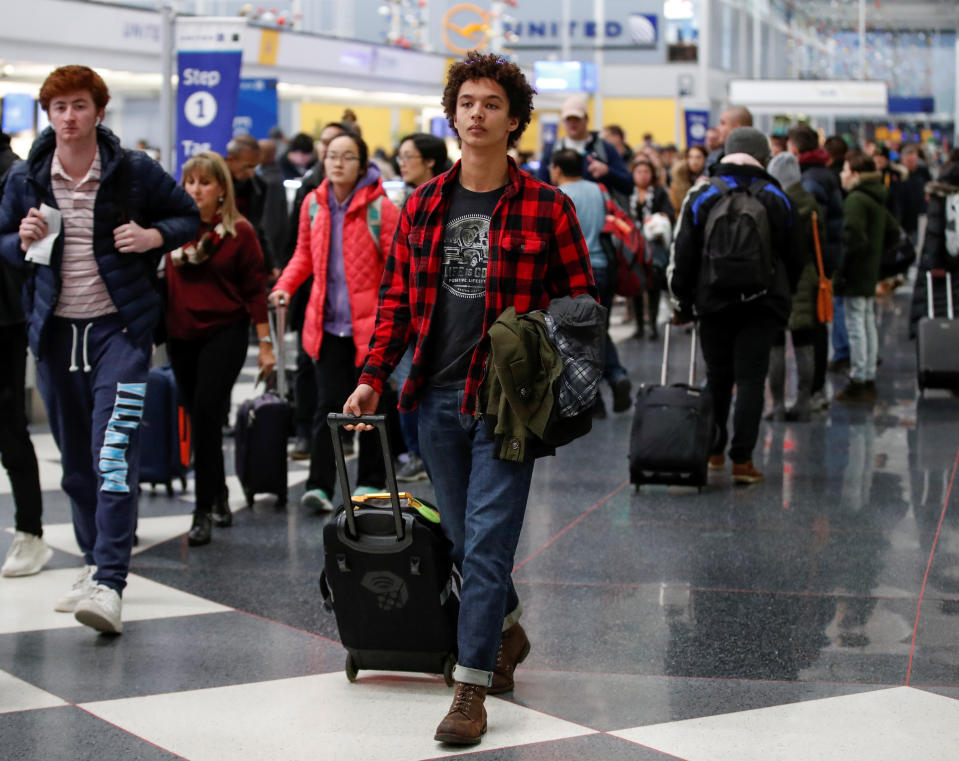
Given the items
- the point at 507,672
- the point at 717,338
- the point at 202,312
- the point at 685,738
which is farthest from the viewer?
the point at 717,338

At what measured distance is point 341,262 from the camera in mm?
6492

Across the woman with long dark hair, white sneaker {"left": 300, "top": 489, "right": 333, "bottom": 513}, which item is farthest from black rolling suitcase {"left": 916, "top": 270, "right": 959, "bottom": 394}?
the woman with long dark hair

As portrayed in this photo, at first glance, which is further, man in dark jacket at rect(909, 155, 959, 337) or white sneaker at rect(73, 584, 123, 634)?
man in dark jacket at rect(909, 155, 959, 337)

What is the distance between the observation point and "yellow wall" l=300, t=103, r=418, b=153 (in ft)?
96.4

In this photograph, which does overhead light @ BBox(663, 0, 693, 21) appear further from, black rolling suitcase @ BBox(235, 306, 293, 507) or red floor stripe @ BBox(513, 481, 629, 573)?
black rolling suitcase @ BBox(235, 306, 293, 507)

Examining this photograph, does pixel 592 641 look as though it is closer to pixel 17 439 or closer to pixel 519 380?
pixel 519 380

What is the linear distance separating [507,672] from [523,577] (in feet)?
4.50

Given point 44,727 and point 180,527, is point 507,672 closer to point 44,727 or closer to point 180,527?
point 44,727

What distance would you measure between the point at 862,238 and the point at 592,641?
6514mm

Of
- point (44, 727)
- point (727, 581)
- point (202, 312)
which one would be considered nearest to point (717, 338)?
point (727, 581)

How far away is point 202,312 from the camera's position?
611 cm

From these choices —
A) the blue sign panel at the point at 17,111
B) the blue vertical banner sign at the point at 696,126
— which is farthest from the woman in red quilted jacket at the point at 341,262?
the blue vertical banner sign at the point at 696,126

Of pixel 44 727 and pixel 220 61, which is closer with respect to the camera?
pixel 44 727

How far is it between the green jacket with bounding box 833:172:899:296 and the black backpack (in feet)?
10.6
